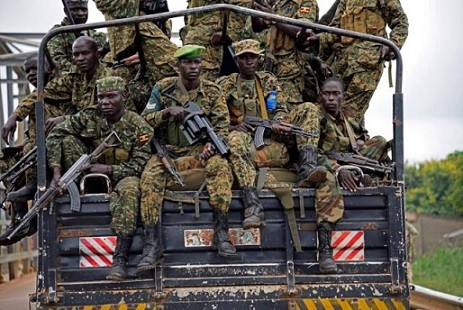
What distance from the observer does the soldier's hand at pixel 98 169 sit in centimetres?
716

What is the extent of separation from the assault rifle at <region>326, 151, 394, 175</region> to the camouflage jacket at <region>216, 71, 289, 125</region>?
483 millimetres

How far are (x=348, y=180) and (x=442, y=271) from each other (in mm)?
11998

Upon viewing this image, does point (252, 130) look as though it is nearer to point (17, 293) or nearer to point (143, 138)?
point (143, 138)

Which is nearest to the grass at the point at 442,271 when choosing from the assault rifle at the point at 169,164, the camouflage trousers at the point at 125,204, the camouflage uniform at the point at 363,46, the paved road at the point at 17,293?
the paved road at the point at 17,293

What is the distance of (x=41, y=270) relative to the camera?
6777mm

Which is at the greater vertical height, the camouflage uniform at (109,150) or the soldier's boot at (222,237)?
the camouflage uniform at (109,150)

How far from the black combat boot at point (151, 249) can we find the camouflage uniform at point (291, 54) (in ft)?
7.92

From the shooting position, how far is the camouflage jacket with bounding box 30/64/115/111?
833 centimetres

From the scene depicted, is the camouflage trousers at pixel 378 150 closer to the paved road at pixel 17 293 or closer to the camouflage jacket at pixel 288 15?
the camouflage jacket at pixel 288 15

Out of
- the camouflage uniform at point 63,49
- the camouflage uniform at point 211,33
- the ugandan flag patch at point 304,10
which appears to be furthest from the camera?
the ugandan flag patch at point 304,10

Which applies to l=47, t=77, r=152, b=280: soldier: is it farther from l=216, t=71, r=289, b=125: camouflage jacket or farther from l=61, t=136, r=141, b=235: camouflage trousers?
l=216, t=71, r=289, b=125: camouflage jacket

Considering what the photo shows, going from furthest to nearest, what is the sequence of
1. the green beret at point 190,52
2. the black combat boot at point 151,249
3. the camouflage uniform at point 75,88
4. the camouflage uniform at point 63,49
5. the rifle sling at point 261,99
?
1. the camouflage uniform at point 63,49
2. the camouflage uniform at point 75,88
3. the rifle sling at point 261,99
4. the green beret at point 190,52
5. the black combat boot at point 151,249

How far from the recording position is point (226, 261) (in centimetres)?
685

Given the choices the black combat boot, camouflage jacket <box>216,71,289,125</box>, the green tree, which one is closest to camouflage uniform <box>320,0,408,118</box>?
camouflage jacket <box>216,71,289,125</box>
